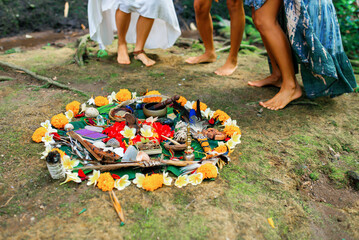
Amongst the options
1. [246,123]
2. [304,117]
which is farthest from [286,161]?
[304,117]

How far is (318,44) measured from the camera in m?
2.94

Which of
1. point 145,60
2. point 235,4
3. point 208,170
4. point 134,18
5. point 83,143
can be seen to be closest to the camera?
point 208,170

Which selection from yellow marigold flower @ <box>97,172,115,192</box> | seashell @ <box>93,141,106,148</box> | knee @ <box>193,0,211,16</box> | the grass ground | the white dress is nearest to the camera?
the grass ground

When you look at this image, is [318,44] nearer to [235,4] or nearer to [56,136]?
[235,4]

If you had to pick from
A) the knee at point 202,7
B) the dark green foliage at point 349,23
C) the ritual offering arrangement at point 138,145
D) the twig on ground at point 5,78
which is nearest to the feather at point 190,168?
the ritual offering arrangement at point 138,145

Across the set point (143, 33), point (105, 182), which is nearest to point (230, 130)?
point (105, 182)

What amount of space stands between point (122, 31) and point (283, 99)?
108 inches

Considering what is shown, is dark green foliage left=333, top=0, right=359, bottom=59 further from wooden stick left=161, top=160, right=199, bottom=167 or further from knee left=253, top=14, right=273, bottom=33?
wooden stick left=161, top=160, right=199, bottom=167

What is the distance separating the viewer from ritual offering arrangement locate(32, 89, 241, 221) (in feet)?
6.59

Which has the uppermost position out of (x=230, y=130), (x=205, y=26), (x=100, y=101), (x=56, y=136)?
(x=205, y=26)

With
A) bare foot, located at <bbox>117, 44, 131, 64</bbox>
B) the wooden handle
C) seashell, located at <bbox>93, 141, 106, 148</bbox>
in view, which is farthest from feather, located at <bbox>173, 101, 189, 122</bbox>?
bare foot, located at <bbox>117, 44, 131, 64</bbox>

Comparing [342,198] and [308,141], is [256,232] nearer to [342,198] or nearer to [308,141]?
[342,198]

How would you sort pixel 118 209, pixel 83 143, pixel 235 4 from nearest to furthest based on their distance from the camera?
pixel 118 209 < pixel 83 143 < pixel 235 4

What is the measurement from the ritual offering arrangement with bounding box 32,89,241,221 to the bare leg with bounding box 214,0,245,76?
1.54 m
